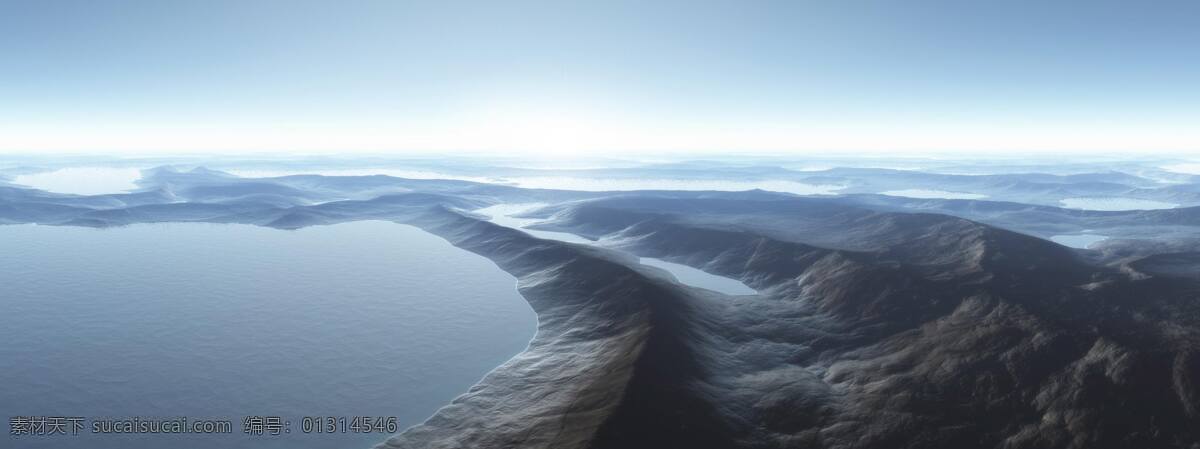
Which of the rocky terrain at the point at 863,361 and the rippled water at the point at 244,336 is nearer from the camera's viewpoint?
the rocky terrain at the point at 863,361

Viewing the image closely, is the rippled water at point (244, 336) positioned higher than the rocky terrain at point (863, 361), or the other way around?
the rocky terrain at point (863, 361)

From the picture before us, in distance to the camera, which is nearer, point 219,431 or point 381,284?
point 219,431

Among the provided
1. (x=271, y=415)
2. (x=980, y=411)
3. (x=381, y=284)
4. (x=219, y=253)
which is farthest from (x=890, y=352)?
(x=219, y=253)

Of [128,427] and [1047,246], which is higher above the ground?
[1047,246]

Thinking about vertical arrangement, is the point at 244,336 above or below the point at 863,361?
below

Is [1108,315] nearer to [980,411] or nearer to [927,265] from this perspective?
[980,411]

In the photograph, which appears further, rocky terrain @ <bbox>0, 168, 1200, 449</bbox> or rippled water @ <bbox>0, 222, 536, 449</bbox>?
rippled water @ <bbox>0, 222, 536, 449</bbox>

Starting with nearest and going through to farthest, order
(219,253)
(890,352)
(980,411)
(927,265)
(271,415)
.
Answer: (980,411)
(271,415)
(890,352)
(927,265)
(219,253)

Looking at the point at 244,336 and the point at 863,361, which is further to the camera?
the point at 244,336
